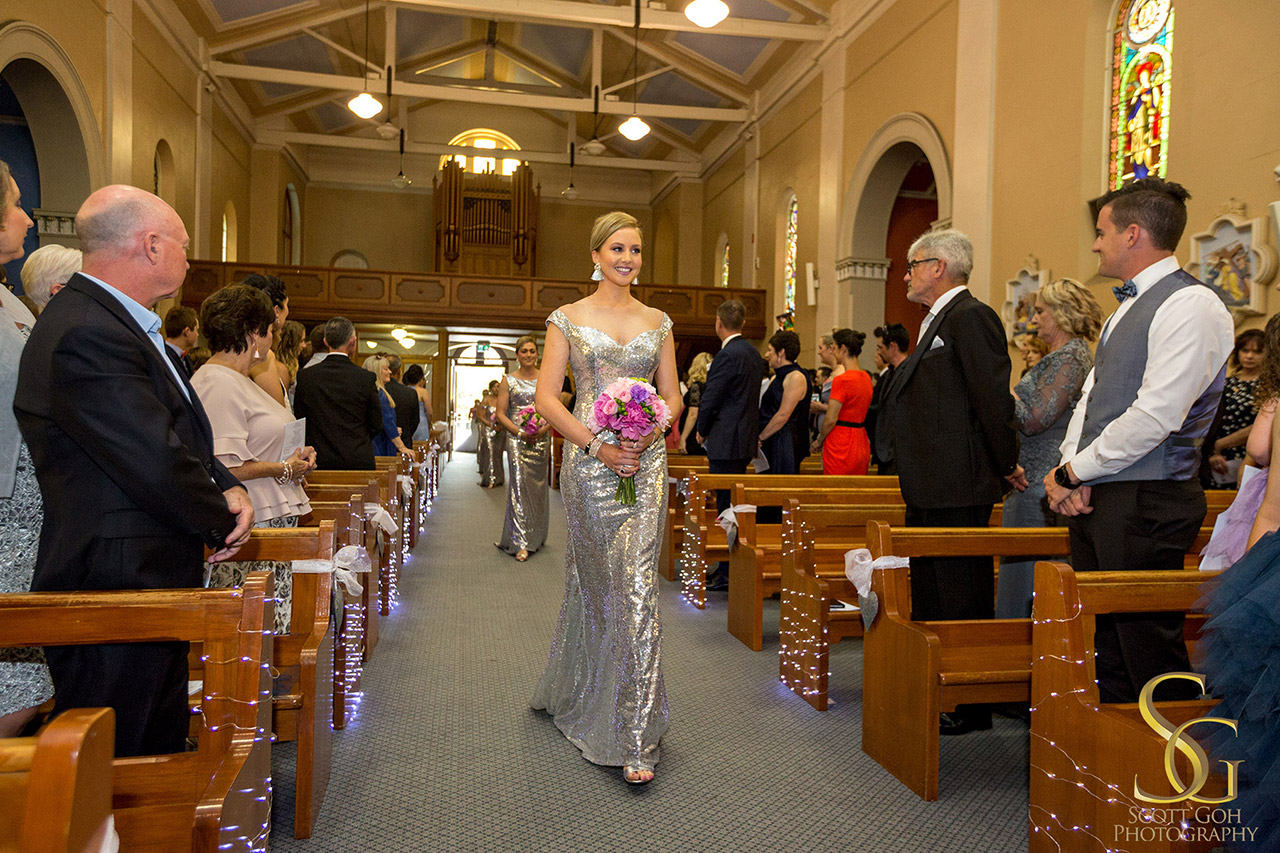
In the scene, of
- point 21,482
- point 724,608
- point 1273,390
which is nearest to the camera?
point 21,482

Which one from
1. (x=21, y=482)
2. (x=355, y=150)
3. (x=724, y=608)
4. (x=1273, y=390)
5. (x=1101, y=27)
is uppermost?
(x=355, y=150)

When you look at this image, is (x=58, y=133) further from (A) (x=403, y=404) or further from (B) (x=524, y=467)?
(B) (x=524, y=467)

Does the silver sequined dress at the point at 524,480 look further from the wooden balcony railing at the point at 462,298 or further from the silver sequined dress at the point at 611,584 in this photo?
the wooden balcony railing at the point at 462,298

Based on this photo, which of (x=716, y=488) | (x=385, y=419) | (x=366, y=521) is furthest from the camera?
(x=385, y=419)

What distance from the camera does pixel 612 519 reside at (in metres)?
2.89

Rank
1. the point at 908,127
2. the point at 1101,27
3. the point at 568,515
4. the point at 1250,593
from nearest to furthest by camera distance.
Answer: the point at 1250,593, the point at 568,515, the point at 1101,27, the point at 908,127

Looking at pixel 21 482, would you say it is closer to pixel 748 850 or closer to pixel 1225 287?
pixel 748 850

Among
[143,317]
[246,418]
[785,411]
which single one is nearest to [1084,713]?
[143,317]

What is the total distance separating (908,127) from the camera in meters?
9.77

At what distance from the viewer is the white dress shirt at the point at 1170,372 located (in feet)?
7.27

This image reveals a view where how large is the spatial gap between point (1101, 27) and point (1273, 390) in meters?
5.88

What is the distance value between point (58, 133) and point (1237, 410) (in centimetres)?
1070

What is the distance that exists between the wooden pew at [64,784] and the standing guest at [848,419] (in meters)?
4.96

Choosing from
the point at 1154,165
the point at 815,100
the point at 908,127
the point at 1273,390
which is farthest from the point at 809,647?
the point at 815,100
